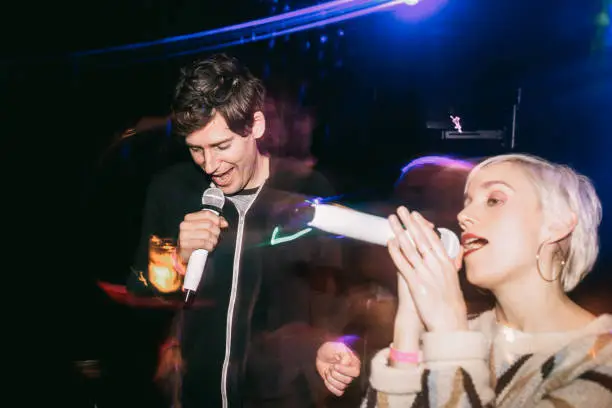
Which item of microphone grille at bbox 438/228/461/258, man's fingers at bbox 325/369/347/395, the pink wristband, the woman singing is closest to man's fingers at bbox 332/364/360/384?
man's fingers at bbox 325/369/347/395

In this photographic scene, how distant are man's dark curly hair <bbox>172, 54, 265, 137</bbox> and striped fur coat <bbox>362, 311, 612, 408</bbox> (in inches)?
44.2

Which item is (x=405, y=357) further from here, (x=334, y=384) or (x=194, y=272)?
(x=194, y=272)

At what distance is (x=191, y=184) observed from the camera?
197cm

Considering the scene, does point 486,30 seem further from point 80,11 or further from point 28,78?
point 28,78

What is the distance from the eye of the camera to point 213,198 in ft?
5.51

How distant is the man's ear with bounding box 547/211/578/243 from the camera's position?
133 centimetres

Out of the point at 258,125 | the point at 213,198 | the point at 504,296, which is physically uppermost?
the point at 258,125

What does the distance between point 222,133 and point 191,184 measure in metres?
0.31

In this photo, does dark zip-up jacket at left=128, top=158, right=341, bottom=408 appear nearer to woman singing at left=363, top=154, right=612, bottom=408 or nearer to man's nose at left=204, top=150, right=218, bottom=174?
man's nose at left=204, top=150, right=218, bottom=174

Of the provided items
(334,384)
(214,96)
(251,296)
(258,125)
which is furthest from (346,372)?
(214,96)

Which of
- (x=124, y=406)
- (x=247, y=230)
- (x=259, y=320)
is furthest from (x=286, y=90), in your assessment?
(x=124, y=406)

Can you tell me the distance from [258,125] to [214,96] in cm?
24

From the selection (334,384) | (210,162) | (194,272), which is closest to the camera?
(194,272)

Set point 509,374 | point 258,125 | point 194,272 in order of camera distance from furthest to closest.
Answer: point 258,125, point 194,272, point 509,374
